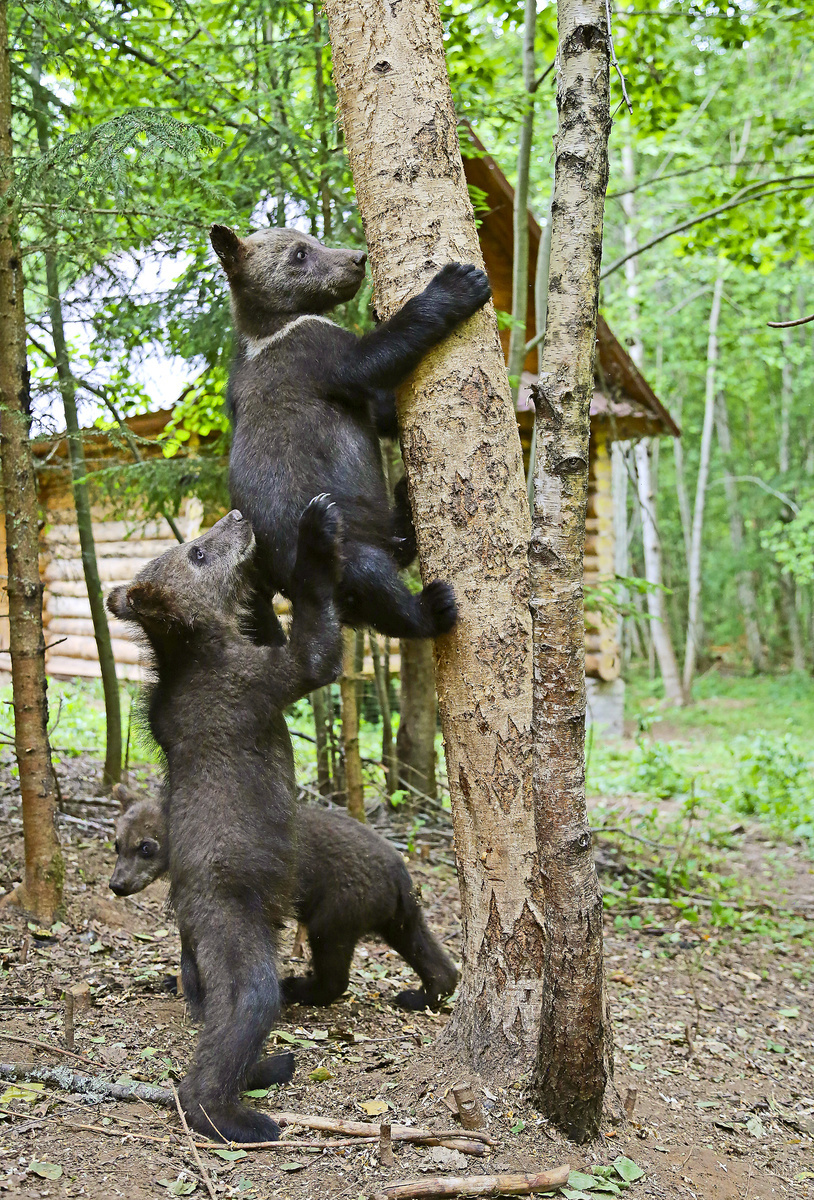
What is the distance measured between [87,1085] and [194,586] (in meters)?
1.99

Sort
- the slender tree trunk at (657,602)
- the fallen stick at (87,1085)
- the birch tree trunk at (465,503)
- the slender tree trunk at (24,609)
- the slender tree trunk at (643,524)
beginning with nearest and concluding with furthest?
the birch tree trunk at (465,503), the fallen stick at (87,1085), the slender tree trunk at (24,609), the slender tree trunk at (657,602), the slender tree trunk at (643,524)

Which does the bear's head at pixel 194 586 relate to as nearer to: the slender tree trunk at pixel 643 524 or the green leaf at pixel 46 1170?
the green leaf at pixel 46 1170

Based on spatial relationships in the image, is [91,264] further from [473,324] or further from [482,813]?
[482,813]

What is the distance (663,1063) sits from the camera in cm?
432

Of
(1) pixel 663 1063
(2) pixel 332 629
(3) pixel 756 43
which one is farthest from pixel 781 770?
(3) pixel 756 43

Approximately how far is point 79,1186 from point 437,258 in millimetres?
3158

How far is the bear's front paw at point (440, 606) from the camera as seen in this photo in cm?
331

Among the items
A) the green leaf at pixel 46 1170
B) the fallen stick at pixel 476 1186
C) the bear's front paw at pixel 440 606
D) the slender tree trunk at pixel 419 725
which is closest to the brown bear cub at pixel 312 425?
the bear's front paw at pixel 440 606

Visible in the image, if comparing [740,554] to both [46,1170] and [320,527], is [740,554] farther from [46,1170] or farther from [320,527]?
[46,1170]

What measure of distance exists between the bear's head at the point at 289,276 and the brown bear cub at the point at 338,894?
247 cm

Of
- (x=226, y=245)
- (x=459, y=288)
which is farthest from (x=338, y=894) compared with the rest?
(x=226, y=245)

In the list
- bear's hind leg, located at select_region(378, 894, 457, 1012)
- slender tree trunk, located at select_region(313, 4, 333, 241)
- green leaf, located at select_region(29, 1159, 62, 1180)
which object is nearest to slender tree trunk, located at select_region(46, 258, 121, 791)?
slender tree trunk, located at select_region(313, 4, 333, 241)

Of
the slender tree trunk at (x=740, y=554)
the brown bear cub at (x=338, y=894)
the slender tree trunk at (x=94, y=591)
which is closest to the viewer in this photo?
the brown bear cub at (x=338, y=894)

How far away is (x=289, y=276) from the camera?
15.5 feet
